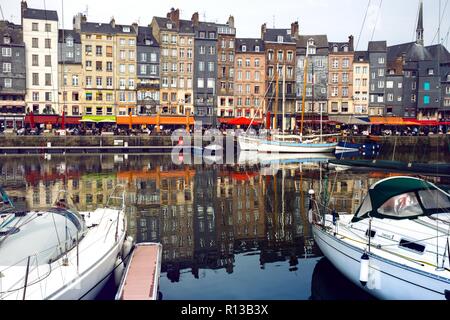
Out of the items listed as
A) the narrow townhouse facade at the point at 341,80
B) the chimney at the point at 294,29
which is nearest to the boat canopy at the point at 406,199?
the narrow townhouse facade at the point at 341,80

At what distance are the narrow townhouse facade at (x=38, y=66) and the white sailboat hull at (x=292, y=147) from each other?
30136 millimetres

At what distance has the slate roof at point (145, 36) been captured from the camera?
73.8 metres

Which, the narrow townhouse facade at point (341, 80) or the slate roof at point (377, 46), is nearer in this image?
the slate roof at point (377, 46)

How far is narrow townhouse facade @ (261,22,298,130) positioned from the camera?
261 feet

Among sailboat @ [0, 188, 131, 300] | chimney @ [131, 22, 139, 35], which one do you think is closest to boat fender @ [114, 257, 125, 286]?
sailboat @ [0, 188, 131, 300]

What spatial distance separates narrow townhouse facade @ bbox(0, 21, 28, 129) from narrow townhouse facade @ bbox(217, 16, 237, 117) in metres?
29.1

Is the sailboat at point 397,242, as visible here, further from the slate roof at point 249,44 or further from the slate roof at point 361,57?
the slate roof at point 361,57

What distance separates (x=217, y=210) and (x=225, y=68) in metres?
55.9

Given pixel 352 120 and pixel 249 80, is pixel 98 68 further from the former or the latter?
pixel 352 120

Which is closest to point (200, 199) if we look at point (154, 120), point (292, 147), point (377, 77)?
point (292, 147)

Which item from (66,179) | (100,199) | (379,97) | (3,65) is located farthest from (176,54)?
(100,199)

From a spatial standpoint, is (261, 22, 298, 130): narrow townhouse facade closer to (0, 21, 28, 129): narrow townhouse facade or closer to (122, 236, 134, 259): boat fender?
(0, 21, 28, 129): narrow townhouse facade

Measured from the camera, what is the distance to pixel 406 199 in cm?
1340
